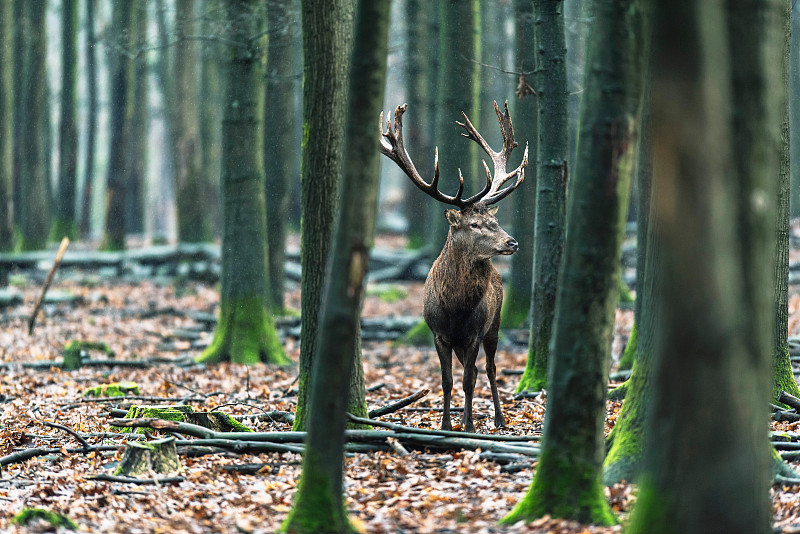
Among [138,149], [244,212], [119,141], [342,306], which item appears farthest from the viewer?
[138,149]

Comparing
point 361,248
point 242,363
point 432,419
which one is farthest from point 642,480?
point 242,363

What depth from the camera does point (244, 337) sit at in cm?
1356

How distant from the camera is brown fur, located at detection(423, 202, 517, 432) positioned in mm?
8734

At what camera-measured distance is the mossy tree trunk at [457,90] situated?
14.3m

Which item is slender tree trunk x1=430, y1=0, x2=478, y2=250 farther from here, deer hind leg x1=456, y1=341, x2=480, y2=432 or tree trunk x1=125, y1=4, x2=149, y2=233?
tree trunk x1=125, y1=4, x2=149, y2=233

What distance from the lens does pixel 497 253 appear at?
337 inches

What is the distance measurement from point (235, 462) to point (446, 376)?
2.46 metres

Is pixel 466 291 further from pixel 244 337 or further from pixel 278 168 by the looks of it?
pixel 278 168

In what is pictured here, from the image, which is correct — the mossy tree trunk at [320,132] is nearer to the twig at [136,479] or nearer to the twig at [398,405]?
the twig at [398,405]

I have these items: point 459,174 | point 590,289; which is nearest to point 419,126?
point 459,174

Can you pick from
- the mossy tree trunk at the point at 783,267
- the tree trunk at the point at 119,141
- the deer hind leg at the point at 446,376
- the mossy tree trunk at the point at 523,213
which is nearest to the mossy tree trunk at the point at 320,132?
the deer hind leg at the point at 446,376

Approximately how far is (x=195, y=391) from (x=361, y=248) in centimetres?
666

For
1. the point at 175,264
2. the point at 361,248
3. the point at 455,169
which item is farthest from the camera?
the point at 175,264

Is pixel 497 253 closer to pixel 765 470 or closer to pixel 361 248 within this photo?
pixel 361 248
